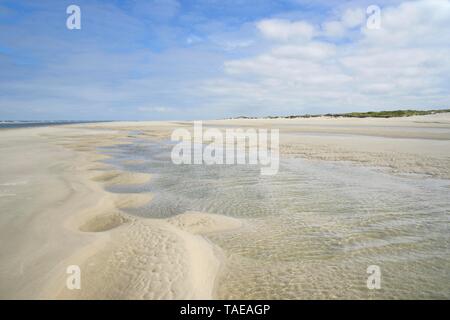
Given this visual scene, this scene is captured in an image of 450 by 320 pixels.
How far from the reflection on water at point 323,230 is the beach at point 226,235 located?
18mm

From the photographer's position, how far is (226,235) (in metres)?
4.67

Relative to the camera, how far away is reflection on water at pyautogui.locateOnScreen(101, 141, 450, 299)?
10.7 feet

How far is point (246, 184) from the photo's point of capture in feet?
26.3

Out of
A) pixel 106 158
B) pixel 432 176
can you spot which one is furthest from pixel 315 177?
pixel 106 158

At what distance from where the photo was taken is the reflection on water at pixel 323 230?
10.7ft

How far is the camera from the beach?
3223mm

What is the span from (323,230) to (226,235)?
4.94 feet

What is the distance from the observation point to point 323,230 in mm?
4684

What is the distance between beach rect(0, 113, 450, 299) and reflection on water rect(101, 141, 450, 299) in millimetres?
18

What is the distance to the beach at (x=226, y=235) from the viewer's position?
3223mm

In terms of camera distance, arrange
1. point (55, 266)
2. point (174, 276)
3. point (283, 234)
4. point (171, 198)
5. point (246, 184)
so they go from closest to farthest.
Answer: point (174, 276) → point (55, 266) → point (283, 234) → point (171, 198) → point (246, 184)

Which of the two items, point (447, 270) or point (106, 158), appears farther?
point (106, 158)
